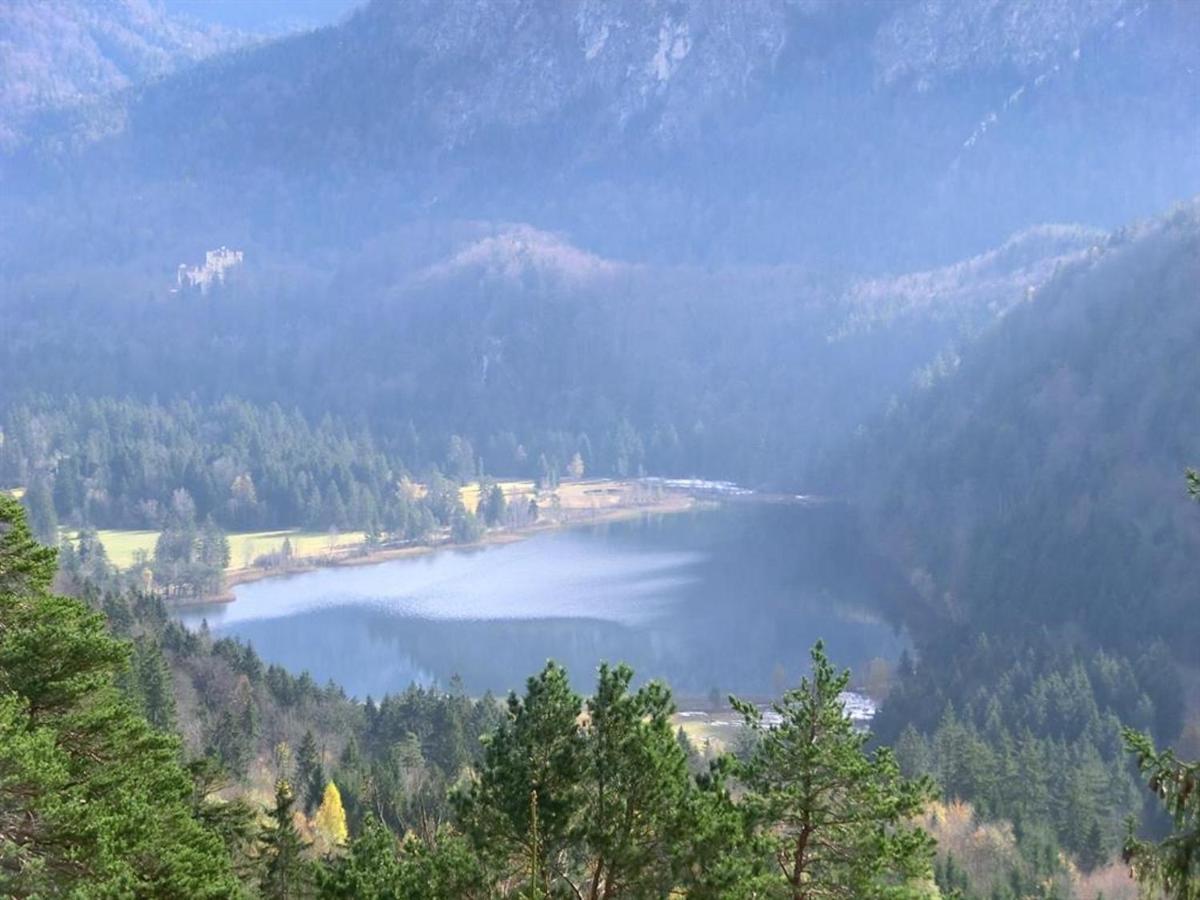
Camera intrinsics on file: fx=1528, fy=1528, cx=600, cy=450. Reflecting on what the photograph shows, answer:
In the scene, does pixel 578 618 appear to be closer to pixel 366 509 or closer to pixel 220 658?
pixel 220 658

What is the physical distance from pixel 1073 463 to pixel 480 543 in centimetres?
6291

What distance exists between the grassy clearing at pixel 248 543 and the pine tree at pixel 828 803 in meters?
131

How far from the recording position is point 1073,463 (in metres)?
127

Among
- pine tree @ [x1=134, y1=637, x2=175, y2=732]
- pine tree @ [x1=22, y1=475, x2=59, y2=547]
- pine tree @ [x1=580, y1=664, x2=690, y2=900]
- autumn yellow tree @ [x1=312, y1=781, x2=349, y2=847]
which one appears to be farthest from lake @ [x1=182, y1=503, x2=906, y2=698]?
pine tree @ [x1=580, y1=664, x2=690, y2=900]

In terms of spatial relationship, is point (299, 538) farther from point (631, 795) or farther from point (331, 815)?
point (631, 795)

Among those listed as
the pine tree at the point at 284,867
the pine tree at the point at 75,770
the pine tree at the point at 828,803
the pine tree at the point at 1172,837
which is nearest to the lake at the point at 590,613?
the pine tree at the point at 284,867

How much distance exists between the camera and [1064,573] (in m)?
112

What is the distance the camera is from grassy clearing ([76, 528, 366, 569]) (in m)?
144

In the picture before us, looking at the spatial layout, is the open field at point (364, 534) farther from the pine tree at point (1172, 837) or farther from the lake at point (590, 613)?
the pine tree at point (1172, 837)

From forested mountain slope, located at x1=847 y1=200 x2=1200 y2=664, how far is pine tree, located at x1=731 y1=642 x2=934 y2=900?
87409mm

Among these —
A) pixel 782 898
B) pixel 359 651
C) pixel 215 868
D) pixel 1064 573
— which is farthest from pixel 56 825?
pixel 1064 573

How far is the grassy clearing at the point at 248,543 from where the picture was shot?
144 m

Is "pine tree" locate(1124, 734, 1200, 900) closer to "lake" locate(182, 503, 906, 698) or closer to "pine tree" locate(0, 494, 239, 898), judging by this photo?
"pine tree" locate(0, 494, 239, 898)

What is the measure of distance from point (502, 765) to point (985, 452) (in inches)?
5338
